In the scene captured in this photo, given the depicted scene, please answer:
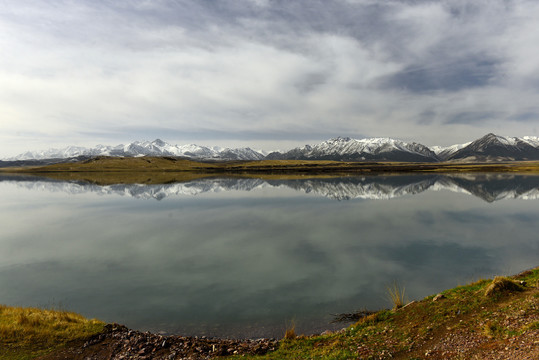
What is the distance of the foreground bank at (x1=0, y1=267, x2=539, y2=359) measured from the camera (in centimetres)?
1189

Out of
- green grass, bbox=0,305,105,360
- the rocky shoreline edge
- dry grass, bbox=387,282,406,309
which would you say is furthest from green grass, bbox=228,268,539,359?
green grass, bbox=0,305,105,360

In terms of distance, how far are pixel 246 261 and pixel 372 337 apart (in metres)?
16.7

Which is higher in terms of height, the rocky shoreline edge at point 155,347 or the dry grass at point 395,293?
the dry grass at point 395,293

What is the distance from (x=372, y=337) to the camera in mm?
13867

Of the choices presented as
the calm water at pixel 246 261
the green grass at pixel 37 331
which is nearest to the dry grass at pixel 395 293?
the calm water at pixel 246 261

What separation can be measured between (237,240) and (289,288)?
1534 centimetres

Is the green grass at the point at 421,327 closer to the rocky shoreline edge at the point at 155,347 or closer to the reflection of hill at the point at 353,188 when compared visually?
the rocky shoreline edge at the point at 155,347

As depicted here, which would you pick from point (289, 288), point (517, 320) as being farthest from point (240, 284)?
point (517, 320)

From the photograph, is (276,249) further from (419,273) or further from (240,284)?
(419,273)

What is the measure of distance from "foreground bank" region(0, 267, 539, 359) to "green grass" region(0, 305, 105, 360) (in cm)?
4

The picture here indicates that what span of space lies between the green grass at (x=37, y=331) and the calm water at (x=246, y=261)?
2544mm

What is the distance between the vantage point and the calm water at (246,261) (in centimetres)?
1961

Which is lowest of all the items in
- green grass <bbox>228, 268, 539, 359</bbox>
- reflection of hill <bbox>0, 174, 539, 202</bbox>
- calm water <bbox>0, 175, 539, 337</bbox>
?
calm water <bbox>0, 175, 539, 337</bbox>

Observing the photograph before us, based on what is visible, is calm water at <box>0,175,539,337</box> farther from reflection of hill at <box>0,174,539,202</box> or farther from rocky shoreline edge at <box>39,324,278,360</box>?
reflection of hill at <box>0,174,539,202</box>
